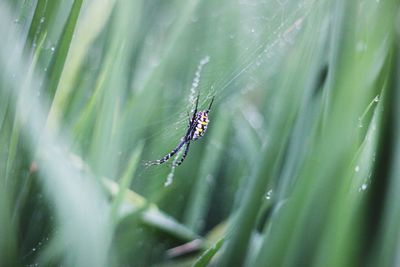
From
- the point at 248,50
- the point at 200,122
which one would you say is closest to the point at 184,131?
the point at 200,122

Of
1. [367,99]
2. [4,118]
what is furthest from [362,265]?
[4,118]

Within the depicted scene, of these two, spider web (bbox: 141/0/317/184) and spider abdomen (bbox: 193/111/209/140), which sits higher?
spider web (bbox: 141/0/317/184)

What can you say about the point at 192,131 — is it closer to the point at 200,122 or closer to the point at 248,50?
the point at 200,122

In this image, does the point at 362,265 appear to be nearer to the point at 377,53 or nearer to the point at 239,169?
the point at 377,53

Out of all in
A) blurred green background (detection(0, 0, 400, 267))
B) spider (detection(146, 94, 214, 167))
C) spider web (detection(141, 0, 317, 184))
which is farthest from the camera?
spider (detection(146, 94, 214, 167))

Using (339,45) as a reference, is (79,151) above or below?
below

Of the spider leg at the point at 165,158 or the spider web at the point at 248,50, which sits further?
the spider leg at the point at 165,158

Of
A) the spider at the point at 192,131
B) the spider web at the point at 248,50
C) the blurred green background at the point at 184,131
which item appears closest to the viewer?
the blurred green background at the point at 184,131

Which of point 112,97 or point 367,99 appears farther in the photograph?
point 112,97

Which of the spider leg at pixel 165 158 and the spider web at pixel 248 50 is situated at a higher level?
the spider web at pixel 248 50
